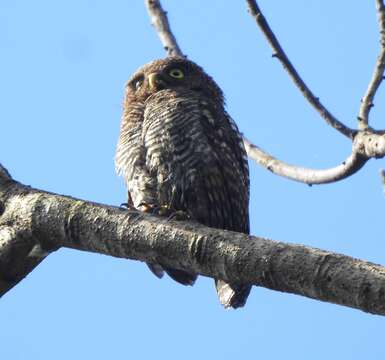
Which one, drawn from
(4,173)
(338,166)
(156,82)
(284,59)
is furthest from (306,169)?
(156,82)

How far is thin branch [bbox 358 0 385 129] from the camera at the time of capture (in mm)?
3937

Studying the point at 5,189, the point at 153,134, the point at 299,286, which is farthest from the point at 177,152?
the point at 299,286

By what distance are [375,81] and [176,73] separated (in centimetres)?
291

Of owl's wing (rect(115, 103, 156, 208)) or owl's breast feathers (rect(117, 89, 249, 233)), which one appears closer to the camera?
owl's breast feathers (rect(117, 89, 249, 233))

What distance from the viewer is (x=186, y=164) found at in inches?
216

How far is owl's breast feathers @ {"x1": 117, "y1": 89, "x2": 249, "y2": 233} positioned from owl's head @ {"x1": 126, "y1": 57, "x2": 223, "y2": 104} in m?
0.65

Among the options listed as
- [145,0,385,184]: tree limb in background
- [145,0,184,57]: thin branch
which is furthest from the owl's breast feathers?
[145,0,184,57]: thin branch

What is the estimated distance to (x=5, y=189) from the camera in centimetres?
384

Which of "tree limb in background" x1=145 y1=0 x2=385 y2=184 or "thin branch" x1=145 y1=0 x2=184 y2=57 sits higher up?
"thin branch" x1=145 y1=0 x2=184 y2=57

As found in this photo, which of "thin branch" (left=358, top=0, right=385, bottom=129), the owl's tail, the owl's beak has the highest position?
the owl's beak

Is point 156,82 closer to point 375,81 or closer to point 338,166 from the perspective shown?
point 338,166

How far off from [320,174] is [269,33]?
2.71 ft

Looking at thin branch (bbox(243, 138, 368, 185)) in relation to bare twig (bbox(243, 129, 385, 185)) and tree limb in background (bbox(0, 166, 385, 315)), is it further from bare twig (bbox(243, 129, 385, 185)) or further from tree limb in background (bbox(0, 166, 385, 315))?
tree limb in background (bbox(0, 166, 385, 315))

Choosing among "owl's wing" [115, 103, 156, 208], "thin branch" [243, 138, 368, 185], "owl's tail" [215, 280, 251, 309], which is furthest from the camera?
"owl's wing" [115, 103, 156, 208]
